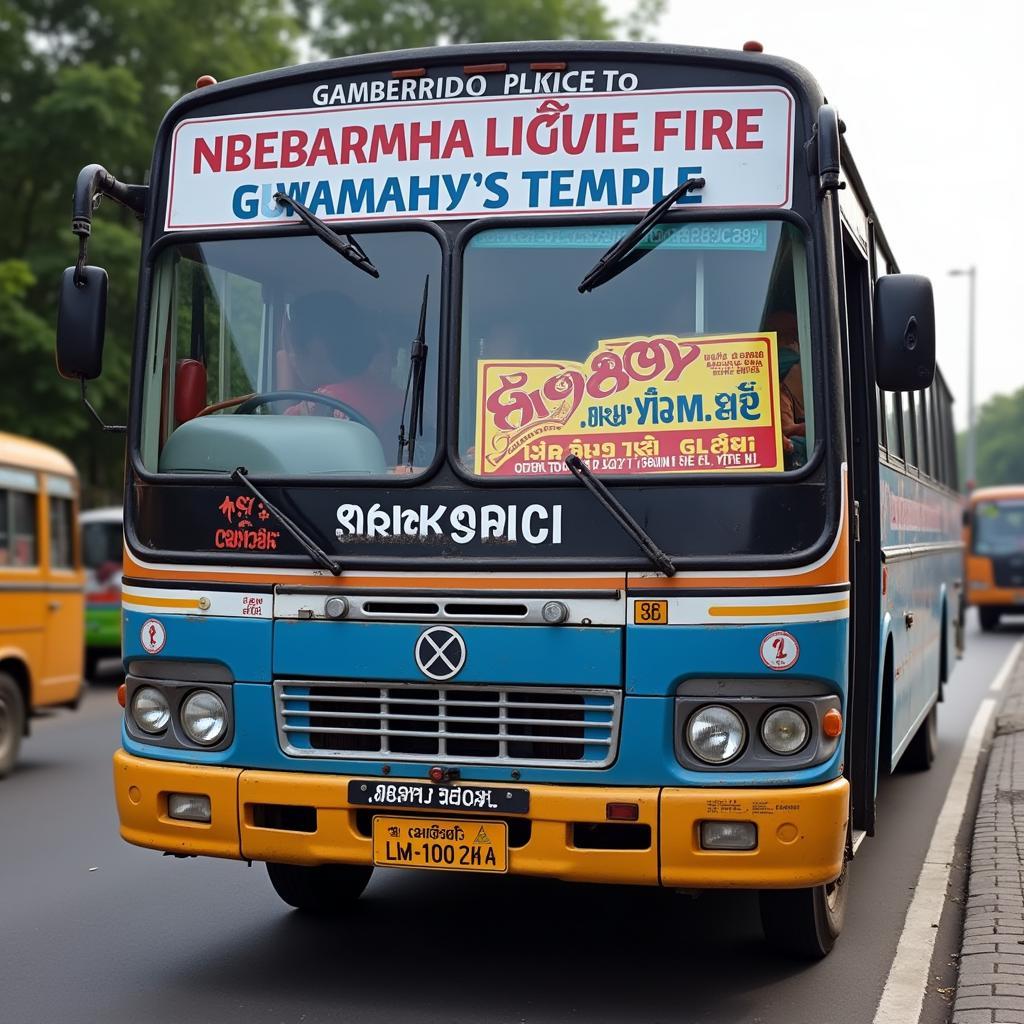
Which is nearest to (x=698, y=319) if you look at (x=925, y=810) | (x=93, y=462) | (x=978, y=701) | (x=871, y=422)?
(x=871, y=422)

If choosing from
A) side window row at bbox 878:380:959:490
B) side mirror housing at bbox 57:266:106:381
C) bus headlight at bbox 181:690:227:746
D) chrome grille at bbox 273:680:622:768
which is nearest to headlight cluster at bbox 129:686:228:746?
bus headlight at bbox 181:690:227:746

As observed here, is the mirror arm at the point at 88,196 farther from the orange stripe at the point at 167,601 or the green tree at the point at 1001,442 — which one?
the green tree at the point at 1001,442

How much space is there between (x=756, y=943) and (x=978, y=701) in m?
10.8

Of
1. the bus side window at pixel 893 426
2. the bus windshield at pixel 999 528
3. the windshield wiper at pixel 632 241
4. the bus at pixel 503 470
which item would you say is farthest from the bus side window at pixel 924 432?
the bus windshield at pixel 999 528

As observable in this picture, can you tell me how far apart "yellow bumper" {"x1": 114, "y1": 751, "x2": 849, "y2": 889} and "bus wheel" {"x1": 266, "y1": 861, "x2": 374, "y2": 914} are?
123 cm

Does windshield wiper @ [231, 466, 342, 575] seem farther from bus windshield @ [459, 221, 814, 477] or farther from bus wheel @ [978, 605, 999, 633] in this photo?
bus wheel @ [978, 605, 999, 633]

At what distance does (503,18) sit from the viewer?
3612 cm

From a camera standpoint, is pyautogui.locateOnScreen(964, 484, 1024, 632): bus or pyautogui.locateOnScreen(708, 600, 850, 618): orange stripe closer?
pyautogui.locateOnScreen(708, 600, 850, 618): orange stripe

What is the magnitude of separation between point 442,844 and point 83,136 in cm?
2007

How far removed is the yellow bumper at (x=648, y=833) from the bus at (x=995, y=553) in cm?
2498

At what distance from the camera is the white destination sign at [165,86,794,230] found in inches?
218

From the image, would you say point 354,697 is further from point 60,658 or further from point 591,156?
point 60,658

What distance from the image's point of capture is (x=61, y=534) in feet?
42.5

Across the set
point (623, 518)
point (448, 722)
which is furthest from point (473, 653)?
point (623, 518)
